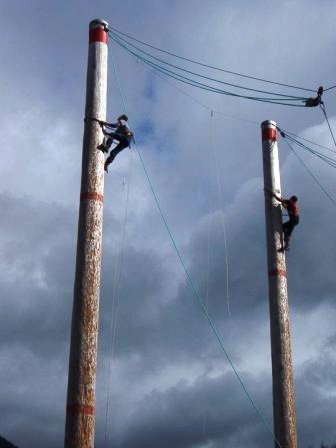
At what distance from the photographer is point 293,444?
10555mm

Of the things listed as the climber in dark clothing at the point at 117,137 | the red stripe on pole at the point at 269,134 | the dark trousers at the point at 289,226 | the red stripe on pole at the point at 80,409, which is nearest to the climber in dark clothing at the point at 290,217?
the dark trousers at the point at 289,226

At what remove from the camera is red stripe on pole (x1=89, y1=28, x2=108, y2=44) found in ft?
33.1

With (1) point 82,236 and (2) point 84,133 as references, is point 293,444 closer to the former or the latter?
(1) point 82,236

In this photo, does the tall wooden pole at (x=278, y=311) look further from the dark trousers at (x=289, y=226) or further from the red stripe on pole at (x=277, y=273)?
the dark trousers at (x=289, y=226)

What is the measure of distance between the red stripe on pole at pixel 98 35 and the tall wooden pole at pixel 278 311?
382 centimetres

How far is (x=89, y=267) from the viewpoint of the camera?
8.55 metres

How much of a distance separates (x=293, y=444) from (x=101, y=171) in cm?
468

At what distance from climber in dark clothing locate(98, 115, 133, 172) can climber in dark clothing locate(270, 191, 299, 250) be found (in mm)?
2888

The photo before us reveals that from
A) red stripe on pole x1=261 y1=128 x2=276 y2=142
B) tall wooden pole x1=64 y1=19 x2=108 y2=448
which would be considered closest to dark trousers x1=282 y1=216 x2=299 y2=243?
red stripe on pole x1=261 y1=128 x2=276 y2=142

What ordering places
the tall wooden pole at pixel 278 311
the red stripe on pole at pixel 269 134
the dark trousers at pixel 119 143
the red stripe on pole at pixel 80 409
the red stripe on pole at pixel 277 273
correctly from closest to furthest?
the red stripe on pole at pixel 80 409
the dark trousers at pixel 119 143
the tall wooden pole at pixel 278 311
the red stripe on pole at pixel 277 273
the red stripe on pole at pixel 269 134

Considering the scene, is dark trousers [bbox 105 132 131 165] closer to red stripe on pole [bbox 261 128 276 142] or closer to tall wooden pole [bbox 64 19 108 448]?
tall wooden pole [bbox 64 19 108 448]

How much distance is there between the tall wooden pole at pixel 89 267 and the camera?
26.0 ft

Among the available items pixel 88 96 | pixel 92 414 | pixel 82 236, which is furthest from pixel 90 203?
pixel 92 414

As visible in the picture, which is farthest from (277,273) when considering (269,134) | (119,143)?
(119,143)
